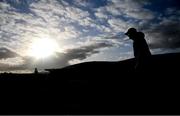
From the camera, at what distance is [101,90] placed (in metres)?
6.01

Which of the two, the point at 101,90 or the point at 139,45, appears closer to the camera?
the point at 101,90

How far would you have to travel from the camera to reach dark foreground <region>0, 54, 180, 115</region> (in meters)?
5.14

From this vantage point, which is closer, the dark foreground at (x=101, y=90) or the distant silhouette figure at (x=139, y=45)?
the dark foreground at (x=101, y=90)

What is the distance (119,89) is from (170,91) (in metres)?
1.42

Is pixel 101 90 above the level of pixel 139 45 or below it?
below

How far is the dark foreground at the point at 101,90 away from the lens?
16.9 ft

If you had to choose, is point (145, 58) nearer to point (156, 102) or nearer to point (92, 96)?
point (156, 102)

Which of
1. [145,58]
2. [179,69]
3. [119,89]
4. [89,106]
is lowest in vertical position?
[89,106]

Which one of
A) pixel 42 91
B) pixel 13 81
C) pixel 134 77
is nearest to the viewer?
pixel 134 77

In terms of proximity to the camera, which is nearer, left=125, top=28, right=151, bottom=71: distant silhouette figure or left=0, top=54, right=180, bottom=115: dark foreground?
left=0, top=54, right=180, bottom=115: dark foreground

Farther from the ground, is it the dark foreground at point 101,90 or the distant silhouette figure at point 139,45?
the distant silhouette figure at point 139,45

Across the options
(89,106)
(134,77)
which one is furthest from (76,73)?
(134,77)

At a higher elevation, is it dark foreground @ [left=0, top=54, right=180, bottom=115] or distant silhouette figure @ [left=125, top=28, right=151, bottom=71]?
distant silhouette figure @ [left=125, top=28, right=151, bottom=71]

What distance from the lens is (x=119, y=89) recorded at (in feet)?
19.1
